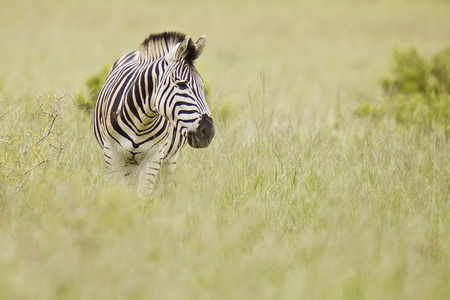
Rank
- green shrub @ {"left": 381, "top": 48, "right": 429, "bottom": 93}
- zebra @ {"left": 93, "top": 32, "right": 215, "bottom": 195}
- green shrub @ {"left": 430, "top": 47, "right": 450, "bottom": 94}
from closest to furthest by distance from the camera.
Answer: zebra @ {"left": 93, "top": 32, "right": 215, "bottom": 195}
green shrub @ {"left": 430, "top": 47, "right": 450, "bottom": 94}
green shrub @ {"left": 381, "top": 48, "right": 429, "bottom": 93}

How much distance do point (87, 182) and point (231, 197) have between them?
126 cm

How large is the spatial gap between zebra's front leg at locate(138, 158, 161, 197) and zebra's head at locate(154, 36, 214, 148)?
0.66 meters

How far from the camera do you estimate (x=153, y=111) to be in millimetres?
4324

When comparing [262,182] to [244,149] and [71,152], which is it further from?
[71,152]

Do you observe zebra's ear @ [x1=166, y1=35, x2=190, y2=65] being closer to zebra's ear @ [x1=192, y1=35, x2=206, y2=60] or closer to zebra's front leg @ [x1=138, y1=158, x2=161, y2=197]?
zebra's ear @ [x1=192, y1=35, x2=206, y2=60]

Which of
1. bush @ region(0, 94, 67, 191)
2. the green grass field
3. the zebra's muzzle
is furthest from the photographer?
bush @ region(0, 94, 67, 191)

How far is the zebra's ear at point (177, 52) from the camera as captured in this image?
4.05 m

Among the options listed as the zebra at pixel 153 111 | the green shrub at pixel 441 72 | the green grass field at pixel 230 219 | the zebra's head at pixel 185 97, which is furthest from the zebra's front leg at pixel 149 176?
the green shrub at pixel 441 72

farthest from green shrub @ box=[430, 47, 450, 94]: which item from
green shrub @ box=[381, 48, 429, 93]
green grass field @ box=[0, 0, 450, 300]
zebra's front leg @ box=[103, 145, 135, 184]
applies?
zebra's front leg @ box=[103, 145, 135, 184]

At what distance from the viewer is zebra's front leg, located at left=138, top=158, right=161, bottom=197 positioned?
4574 mm

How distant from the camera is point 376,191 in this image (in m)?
4.66

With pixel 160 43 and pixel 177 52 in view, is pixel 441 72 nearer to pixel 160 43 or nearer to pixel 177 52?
pixel 160 43

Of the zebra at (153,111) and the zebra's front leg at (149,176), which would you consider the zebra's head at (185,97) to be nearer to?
the zebra at (153,111)

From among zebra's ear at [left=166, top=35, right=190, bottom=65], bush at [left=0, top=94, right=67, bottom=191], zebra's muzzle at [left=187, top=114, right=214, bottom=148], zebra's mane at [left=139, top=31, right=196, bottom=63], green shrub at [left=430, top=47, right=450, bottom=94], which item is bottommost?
zebra's muzzle at [left=187, top=114, right=214, bottom=148]
